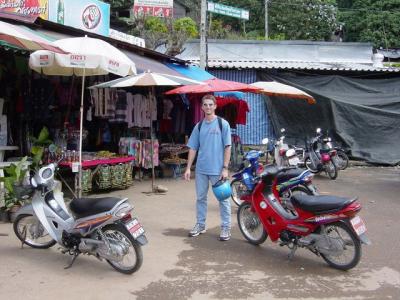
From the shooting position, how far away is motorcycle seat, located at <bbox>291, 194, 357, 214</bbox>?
486 centimetres

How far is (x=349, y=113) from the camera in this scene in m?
14.6

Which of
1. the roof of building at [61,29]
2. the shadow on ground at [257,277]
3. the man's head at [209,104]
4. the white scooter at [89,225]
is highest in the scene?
the roof of building at [61,29]

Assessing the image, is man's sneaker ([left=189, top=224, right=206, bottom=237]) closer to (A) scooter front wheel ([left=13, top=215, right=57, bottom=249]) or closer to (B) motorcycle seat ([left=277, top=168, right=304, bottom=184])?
(B) motorcycle seat ([left=277, top=168, right=304, bottom=184])

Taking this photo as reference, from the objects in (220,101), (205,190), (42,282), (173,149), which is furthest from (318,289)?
(220,101)

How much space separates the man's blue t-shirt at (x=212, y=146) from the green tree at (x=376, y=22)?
24742mm

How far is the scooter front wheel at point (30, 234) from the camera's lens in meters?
5.61

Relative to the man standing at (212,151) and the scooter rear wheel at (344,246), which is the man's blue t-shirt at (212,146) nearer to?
the man standing at (212,151)

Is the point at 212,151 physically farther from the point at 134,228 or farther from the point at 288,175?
the point at 134,228

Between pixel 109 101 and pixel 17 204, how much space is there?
3.64 metres

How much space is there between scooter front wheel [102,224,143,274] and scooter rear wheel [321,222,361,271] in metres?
1.89

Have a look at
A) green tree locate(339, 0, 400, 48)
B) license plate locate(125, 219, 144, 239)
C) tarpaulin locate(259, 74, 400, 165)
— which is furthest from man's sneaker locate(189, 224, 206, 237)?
green tree locate(339, 0, 400, 48)

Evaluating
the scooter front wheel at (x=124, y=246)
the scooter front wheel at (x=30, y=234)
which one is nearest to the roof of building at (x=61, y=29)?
the scooter front wheel at (x=30, y=234)

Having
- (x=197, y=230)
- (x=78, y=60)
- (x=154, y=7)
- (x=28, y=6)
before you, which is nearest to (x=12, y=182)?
(x=78, y=60)

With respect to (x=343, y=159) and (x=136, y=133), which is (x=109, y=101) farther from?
(x=343, y=159)
